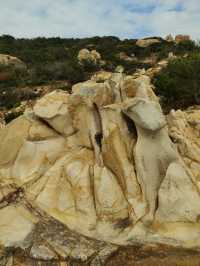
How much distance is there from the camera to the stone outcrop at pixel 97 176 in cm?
810

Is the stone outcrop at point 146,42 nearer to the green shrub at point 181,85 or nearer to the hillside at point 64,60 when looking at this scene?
the hillside at point 64,60

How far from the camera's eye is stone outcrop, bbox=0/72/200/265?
810cm

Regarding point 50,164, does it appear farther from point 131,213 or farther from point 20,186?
point 131,213

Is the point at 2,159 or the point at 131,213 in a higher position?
the point at 2,159

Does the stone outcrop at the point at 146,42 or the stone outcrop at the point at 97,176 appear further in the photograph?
the stone outcrop at the point at 146,42

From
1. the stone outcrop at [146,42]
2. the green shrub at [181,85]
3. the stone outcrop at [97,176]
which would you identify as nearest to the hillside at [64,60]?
the stone outcrop at [146,42]

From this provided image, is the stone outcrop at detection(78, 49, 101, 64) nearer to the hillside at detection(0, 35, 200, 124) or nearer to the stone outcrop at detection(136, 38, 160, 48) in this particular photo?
the hillside at detection(0, 35, 200, 124)

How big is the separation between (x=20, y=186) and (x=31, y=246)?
6.24 ft

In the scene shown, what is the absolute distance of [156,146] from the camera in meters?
8.99

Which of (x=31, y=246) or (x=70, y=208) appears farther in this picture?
(x=70, y=208)

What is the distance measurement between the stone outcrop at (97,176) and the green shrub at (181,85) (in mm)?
15182

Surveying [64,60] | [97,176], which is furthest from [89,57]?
[97,176]

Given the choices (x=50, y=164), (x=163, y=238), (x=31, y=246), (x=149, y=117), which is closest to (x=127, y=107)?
(x=149, y=117)

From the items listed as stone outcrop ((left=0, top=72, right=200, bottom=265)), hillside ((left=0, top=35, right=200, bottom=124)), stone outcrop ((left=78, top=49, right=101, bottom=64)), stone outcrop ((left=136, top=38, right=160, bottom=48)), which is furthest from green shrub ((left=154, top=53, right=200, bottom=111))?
stone outcrop ((left=136, top=38, right=160, bottom=48))
